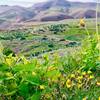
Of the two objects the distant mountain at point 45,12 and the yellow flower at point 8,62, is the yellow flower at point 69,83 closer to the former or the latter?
the yellow flower at point 8,62

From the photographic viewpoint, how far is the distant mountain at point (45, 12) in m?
84.1

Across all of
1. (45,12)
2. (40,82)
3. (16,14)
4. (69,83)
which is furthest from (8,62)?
(16,14)

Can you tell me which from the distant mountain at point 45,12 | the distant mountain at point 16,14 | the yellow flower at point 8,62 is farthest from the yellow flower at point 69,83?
the distant mountain at point 16,14

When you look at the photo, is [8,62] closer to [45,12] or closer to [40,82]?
[40,82]

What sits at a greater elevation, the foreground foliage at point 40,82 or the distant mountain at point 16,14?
the foreground foliage at point 40,82

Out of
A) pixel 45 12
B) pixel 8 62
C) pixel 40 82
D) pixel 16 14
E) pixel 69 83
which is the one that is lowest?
pixel 16 14

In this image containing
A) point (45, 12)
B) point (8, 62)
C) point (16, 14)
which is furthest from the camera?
point (16, 14)

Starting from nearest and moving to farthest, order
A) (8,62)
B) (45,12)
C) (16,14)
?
1. (8,62)
2. (45,12)
3. (16,14)

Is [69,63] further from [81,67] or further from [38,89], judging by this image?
[38,89]

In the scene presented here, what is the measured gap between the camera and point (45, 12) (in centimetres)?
9388

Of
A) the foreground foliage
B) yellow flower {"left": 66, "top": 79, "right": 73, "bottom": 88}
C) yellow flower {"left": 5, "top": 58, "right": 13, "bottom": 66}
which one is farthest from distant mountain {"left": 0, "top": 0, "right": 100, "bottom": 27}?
yellow flower {"left": 5, "top": 58, "right": 13, "bottom": 66}

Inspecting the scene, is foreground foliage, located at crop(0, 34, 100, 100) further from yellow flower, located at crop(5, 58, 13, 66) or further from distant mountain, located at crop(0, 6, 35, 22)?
distant mountain, located at crop(0, 6, 35, 22)

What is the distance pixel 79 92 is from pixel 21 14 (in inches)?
3525

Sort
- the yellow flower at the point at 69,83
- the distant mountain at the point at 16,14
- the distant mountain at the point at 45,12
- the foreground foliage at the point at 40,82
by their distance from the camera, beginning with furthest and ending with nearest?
the distant mountain at the point at 16,14 → the distant mountain at the point at 45,12 → the yellow flower at the point at 69,83 → the foreground foliage at the point at 40,82
